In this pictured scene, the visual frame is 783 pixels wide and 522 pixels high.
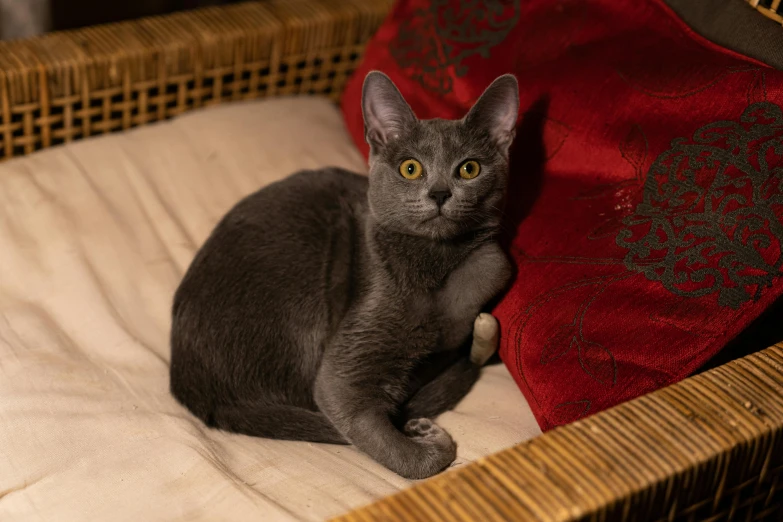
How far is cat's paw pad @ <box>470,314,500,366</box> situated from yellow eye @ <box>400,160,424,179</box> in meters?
0.27

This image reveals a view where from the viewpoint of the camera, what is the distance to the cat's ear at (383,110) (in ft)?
4.33

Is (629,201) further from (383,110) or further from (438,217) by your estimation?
(383,110)

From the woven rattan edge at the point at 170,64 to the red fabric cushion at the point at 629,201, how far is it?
2.13 feet

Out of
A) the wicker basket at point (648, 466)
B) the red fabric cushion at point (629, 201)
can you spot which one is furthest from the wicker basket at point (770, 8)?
the red fabric cushion at point (629, 201)

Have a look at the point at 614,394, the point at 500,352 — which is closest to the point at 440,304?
the point at 500,352

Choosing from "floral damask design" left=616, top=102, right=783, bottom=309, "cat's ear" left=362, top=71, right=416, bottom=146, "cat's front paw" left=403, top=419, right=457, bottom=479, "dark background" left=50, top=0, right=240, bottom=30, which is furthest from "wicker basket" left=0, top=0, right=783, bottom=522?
"dark background" left=50, top=0, right=240, bottom=30

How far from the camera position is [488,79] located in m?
1.56

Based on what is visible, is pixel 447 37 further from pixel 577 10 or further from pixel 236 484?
pixel 236 484

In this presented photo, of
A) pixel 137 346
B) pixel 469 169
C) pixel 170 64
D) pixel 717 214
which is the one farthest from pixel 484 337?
pixel 170 64

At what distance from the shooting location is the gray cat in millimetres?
1280

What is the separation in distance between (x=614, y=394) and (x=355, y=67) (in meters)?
1.32

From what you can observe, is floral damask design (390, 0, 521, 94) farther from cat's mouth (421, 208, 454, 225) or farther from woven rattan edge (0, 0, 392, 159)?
cat's mouth (421, 208, 454, 225)

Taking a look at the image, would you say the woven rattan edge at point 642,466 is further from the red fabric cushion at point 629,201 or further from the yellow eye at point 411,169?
the yellow eye at point 411,169

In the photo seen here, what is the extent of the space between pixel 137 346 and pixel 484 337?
67 cm
